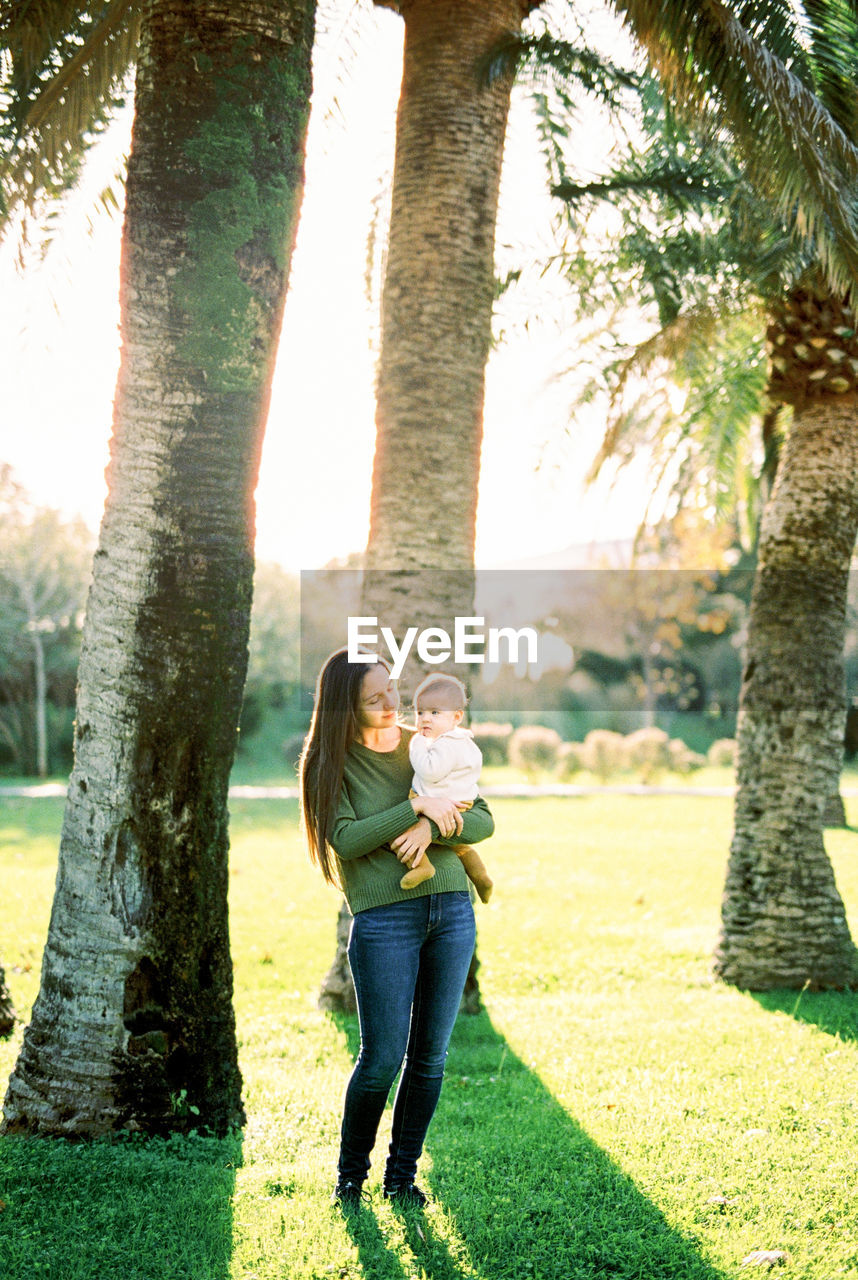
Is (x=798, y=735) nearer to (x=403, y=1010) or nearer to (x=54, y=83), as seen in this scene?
(x=403, y=1010)

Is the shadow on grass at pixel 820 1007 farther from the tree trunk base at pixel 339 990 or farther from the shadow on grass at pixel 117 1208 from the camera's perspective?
the shadow on grass at pixel 117 1208

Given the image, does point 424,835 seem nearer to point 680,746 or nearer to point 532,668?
point 680,746

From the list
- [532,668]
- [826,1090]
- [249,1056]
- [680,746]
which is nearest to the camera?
[826,1090]

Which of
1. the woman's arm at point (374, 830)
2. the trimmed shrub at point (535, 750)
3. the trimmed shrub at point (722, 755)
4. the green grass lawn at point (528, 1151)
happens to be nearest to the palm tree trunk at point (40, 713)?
the trimmed shrub at point (535, 750)

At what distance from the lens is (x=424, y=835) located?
331cm

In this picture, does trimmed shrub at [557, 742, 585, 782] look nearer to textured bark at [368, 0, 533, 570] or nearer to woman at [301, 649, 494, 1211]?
textured bark at [368, 0, 533, 570]

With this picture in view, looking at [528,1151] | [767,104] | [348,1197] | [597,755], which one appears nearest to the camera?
[348,1197]

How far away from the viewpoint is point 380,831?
331 cm

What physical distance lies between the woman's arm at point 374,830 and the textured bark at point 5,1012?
10.0ft

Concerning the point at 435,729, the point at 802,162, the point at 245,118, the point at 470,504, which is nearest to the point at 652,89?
the point at 802,162

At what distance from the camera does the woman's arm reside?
3311mm

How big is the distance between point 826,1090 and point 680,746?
19.7 m

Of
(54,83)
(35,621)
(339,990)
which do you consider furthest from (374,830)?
(35,621)

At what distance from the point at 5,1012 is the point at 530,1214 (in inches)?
128
